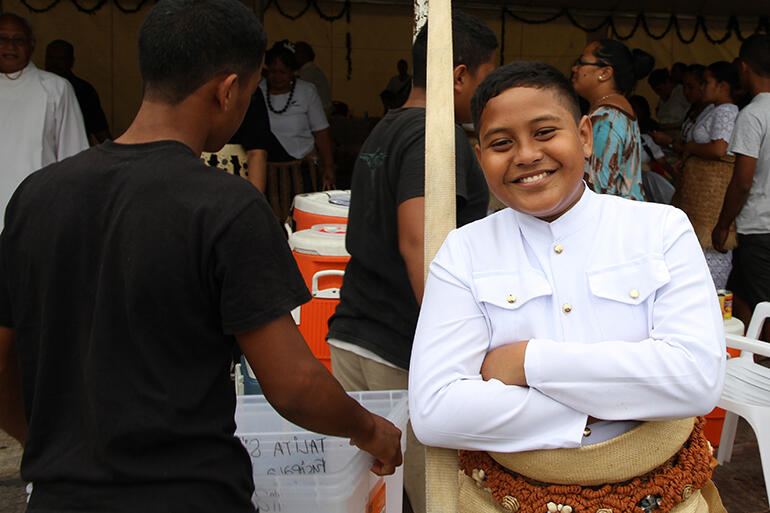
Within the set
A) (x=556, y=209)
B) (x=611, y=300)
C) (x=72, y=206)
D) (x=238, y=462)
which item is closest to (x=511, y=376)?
(x=611, y=300)

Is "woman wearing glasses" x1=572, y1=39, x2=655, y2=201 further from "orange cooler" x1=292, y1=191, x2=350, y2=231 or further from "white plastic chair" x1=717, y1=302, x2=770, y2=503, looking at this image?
"orange cooler" x1=292, y1=191, x2=350, y2=231

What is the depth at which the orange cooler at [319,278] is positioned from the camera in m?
2.81

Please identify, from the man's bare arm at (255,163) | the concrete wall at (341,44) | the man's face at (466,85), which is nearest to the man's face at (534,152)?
the man's face at (466,85)

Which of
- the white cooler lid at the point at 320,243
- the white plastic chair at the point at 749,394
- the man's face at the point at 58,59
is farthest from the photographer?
the man's face at the point at 58,59

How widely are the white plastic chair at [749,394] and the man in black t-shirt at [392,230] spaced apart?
123 cm

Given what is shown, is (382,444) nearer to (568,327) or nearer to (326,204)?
(568,327)

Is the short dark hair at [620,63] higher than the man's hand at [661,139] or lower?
higher

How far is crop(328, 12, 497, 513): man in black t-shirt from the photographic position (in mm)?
2010

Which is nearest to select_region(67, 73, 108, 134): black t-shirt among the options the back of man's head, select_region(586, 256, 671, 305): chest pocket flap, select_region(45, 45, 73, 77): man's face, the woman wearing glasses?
select_region(45, 45, 73, 77): man's face

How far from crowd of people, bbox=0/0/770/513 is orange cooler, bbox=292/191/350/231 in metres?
2.10

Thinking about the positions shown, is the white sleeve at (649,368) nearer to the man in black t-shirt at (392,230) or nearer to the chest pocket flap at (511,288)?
the chest pocket flap at (511,288)

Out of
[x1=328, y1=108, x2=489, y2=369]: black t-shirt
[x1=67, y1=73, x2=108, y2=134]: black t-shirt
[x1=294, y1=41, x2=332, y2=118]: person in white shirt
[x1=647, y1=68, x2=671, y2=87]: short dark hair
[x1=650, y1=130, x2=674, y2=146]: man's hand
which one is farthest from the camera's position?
[x1=294, y1=41, x2=332, y2=118]: person in white shirt

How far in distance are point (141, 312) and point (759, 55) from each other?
13.5 feet

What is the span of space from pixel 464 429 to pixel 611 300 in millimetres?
353
